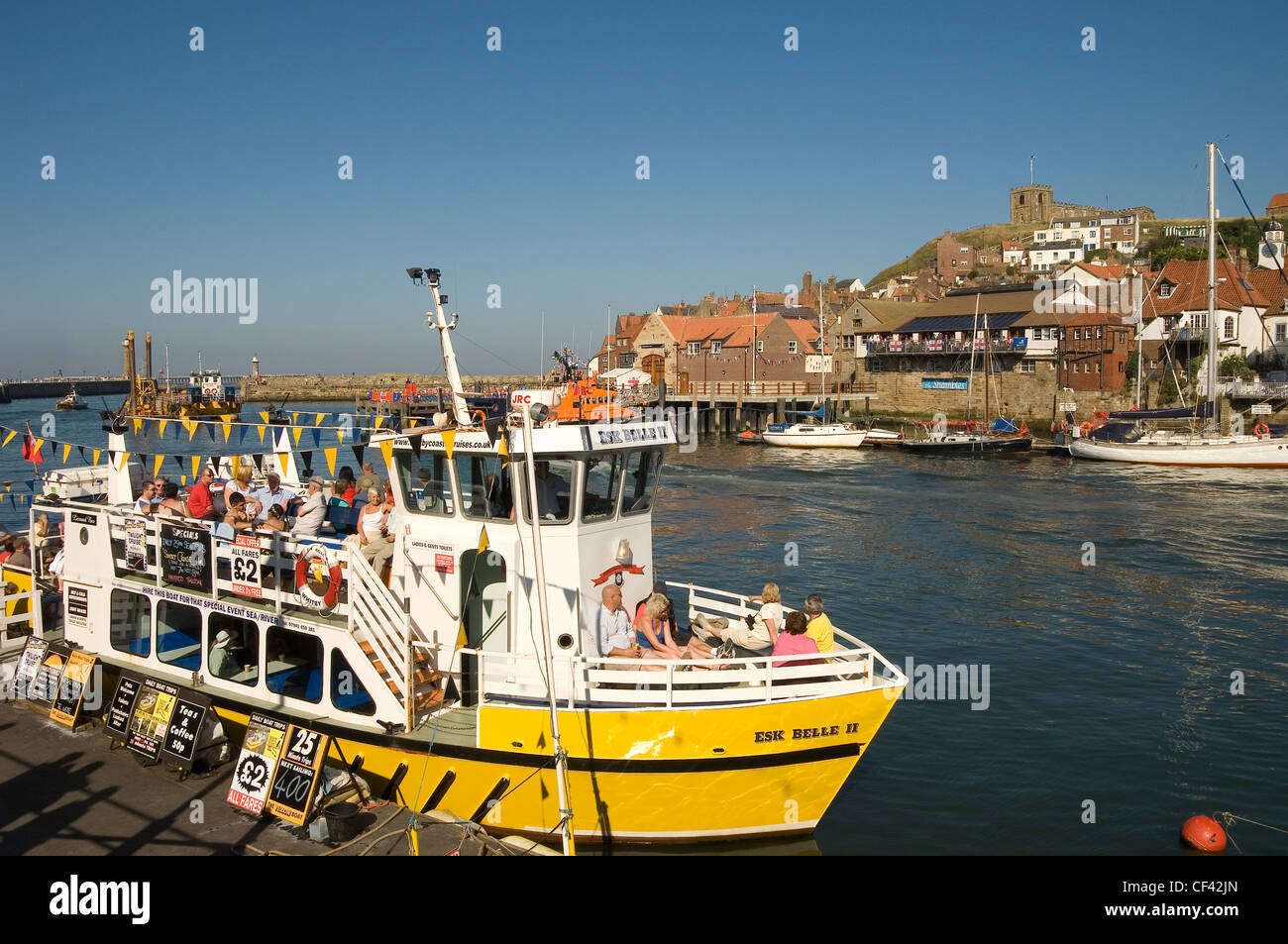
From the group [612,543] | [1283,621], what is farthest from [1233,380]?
[612,543]

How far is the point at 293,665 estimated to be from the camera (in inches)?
491

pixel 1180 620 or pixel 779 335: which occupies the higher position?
pixel 779 335

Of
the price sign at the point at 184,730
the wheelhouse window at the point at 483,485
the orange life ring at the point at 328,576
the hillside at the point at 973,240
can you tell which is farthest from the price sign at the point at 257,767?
the hillside at the point at 973,240

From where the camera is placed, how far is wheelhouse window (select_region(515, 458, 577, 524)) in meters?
10.7

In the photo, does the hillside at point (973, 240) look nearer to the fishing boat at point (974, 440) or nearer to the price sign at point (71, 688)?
Answer: the fishing boat at point (974, 440)

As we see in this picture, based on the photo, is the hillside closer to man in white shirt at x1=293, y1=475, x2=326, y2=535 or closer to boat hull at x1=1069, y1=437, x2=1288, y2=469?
boat hull at x1=1069, y1=437, x2=1288, y2=469

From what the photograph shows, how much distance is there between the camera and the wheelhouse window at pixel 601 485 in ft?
35.7

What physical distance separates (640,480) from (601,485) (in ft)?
2.15

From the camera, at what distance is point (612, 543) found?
37.4 ft

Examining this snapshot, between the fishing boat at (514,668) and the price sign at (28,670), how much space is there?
884 mm

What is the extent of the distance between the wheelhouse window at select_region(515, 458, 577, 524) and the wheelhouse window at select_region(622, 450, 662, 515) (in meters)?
0.83

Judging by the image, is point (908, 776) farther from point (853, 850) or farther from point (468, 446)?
point (468, 446)

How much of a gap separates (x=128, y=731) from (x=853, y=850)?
29.6 feet
